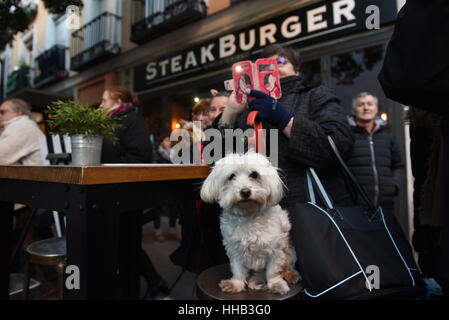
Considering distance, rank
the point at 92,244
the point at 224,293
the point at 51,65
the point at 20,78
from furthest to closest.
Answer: the point at 20,78 → the point at 51,65 → the point at 224,293 → the point at 92,244

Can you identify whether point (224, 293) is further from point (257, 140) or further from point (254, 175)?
point (257, 140)

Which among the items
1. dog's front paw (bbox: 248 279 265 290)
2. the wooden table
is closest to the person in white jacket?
the wooden table

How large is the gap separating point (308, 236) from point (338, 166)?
1.45ft

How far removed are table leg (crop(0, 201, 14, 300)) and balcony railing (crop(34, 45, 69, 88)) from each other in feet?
7.51

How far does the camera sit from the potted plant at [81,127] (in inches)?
51.3

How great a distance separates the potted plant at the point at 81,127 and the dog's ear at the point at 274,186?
2.68 feet

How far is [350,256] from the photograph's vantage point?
111 centimetres

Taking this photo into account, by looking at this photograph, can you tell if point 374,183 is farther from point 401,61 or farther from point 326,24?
point 326,24

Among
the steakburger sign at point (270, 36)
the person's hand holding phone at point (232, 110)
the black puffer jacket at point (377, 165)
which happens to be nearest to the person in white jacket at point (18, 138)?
the person's hand holding phone at point (232, 110)

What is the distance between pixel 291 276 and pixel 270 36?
4.49 m

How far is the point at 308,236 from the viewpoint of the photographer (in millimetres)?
1132

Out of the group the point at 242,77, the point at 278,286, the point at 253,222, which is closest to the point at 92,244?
the point at 253,222

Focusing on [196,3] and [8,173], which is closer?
[8,173]

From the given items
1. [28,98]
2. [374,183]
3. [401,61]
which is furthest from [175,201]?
[28,98]
